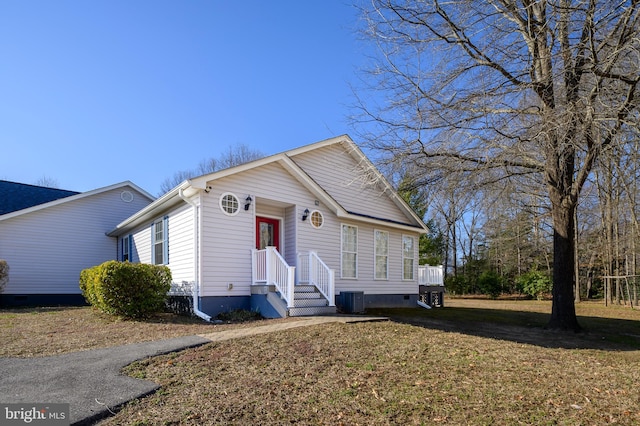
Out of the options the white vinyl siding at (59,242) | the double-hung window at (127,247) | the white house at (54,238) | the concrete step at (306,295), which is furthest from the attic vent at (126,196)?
the concrete step at (306,295)

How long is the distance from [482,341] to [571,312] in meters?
3.77

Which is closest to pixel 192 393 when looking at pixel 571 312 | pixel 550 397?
pixel 550 397

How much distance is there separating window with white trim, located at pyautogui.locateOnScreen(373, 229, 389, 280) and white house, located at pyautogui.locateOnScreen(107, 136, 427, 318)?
4 cm

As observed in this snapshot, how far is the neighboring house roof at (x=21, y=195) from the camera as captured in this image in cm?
1614

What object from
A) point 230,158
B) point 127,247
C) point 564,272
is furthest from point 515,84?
point 230,158

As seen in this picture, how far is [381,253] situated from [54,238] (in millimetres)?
12453

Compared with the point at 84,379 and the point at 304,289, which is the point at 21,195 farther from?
the point at 84,379

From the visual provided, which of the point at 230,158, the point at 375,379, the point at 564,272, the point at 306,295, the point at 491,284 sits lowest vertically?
the point at 491,284

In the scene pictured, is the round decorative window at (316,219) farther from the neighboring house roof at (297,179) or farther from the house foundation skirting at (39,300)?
the house foundation skirting at (39,300)

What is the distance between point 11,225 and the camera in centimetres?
1466

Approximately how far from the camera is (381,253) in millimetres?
14688

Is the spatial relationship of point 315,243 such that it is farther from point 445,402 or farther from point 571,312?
point 445,402

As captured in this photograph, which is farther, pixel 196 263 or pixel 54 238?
pixel 54 238

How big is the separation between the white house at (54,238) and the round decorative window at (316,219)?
9753mm
